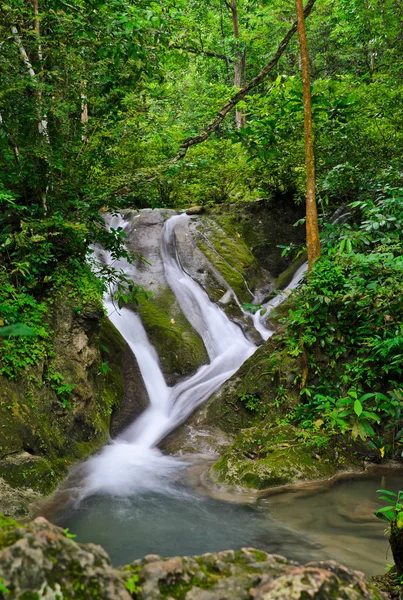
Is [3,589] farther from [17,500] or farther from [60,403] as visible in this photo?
[60,403]

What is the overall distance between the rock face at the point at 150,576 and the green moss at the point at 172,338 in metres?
6.03

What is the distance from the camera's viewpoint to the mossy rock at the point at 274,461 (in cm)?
457

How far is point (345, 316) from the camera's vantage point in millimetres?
5727

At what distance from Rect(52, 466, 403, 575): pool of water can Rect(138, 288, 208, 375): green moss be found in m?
3.06

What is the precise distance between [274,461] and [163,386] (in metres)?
2.88

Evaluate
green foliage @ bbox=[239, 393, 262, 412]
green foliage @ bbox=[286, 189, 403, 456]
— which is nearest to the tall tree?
green foliage @ bbox=[286, 189, 403, 456]

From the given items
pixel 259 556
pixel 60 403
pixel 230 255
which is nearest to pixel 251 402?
pixel 60 403

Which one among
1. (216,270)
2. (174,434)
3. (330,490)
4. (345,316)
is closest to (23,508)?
(174,434)

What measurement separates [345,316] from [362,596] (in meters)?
4.61

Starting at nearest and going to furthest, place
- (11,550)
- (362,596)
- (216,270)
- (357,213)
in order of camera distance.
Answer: (11,550), (362,596), (357,213), (216,270)

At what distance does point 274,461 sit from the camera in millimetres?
4770

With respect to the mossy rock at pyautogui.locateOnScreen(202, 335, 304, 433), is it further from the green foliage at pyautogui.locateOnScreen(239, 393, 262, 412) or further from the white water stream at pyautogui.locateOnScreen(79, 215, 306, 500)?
the white water stream at pyautogui.locateOnScreen(79, 215, 306, 500)

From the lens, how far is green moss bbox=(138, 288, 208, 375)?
7.57 metres

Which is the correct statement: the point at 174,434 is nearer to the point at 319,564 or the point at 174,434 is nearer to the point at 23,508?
the point at 23,508
